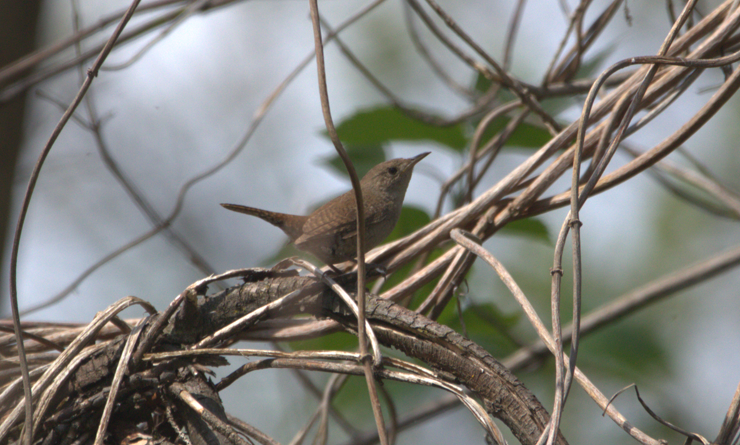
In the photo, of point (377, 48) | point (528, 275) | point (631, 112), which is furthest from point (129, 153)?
point (631, 112)

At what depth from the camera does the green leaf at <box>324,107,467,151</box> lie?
107 inches

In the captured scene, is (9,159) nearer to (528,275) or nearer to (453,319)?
(453,319)

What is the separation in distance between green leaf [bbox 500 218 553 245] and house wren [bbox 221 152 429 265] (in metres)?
0.56

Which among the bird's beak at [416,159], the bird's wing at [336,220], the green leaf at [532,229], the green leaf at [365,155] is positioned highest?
the bird's beak at [416,159]

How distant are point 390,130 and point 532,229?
34.1 inches

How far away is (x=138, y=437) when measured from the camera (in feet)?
4.30

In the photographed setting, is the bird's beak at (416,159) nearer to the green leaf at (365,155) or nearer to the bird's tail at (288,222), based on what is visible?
the green leaf at (365,155)

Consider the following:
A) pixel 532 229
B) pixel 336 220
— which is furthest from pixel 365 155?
pixel 532 229

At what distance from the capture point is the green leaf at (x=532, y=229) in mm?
2549

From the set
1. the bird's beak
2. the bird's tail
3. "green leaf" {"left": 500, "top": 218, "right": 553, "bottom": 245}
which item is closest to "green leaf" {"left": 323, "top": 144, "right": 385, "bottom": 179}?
the bird's beak

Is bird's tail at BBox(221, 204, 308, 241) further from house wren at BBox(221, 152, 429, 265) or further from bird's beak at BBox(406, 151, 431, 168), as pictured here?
bird's beak at BBox(406, 151, 431, 168)

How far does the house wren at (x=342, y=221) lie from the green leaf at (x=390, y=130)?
0.39ft

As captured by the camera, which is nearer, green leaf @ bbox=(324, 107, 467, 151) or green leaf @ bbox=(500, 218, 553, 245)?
green leaf @ bbox=(500, 218, 553, 245)

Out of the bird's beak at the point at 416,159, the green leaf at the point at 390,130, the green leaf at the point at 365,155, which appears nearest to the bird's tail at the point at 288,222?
the green leaf at the point at 365,155
